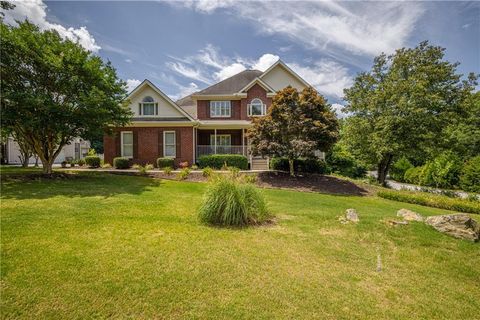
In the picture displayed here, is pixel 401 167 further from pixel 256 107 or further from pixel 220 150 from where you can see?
pixel 220 150

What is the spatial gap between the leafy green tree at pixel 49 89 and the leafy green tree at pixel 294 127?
853 cm

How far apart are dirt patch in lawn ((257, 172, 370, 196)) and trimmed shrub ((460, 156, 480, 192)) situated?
39.1ft

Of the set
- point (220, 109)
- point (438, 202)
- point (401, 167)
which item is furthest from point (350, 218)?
point (401, 167)

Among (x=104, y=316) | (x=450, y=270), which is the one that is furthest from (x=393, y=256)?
(x=104, y=316)

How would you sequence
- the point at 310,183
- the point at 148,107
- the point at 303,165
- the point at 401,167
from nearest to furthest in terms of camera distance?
the point at 310,183 < the point at 303,165 < the point at 148,107 < the point at 401,167

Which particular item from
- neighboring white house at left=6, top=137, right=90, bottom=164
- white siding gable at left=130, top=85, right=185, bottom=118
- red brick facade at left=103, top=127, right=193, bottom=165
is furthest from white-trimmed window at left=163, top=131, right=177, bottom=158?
neighboring white house at left=6, top=137, right=90, bottom=164

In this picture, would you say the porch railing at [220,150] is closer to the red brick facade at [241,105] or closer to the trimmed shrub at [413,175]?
the red brick facade at [241,105]

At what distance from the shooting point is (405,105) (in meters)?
16.8

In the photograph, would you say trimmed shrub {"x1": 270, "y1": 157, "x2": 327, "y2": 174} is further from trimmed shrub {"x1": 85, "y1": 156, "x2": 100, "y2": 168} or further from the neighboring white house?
the neighboring white house

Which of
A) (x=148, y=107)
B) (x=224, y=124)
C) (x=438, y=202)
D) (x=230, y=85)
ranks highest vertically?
(x=230, y=85)

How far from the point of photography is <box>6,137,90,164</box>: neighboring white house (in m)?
26.1

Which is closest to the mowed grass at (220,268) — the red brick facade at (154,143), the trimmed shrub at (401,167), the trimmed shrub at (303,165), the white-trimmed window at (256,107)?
the trimmed shrub at (303,165)

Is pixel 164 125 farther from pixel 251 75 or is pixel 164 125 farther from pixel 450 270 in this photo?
pixel 450 270

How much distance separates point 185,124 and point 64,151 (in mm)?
22618
